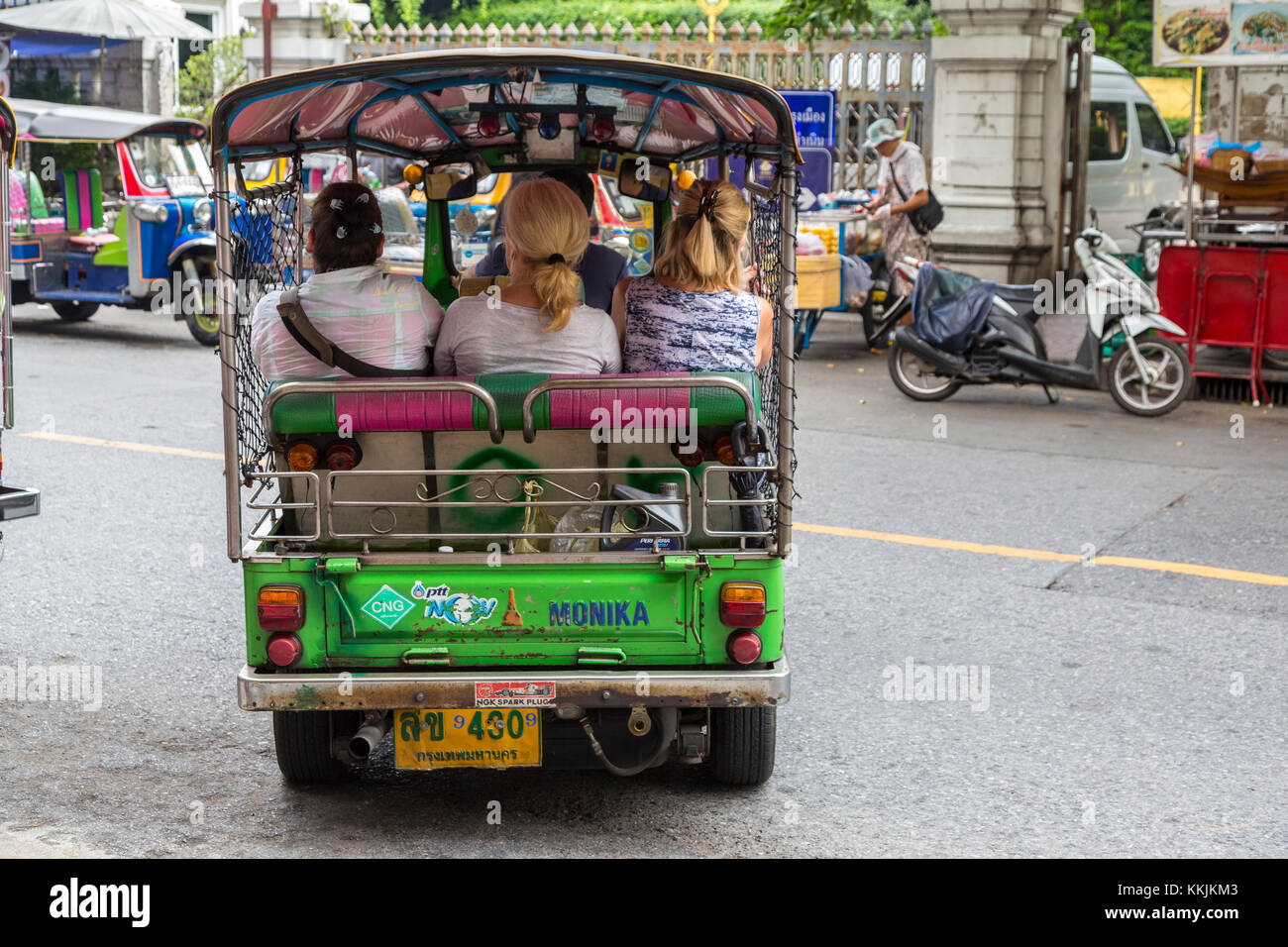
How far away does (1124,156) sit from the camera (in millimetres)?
19719

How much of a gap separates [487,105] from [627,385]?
1662 millimetres

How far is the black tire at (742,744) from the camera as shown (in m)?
4.64

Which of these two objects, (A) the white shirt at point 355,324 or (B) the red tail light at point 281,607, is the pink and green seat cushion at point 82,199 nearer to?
(A) the white shirt at point 355,324

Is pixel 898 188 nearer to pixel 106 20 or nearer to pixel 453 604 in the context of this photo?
pixel 453 604

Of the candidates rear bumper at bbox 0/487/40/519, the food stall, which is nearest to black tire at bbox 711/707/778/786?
rear bumper at bbox 0/487/40/519

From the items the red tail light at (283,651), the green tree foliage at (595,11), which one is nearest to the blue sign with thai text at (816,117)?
the red tail light at (283,651)

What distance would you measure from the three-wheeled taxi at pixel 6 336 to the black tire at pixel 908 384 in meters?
7.06

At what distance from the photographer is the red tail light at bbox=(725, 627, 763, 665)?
4309 mm

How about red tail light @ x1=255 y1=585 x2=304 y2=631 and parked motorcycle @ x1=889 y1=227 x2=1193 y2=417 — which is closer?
red tail light @ x1=255 y1=585 x2=304 y2=631

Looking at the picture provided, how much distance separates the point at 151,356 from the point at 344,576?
10.3 metres

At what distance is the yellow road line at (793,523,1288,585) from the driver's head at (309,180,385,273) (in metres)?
3.70

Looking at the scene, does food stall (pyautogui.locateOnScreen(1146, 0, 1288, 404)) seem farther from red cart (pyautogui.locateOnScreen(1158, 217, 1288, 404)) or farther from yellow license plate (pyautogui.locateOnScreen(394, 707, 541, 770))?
yellow license plate (pyautogui.locateOnScreen(394, 707, 541, 770))

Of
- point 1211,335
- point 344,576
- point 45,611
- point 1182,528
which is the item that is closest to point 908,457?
point 1182,528

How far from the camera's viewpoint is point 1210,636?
624cm
